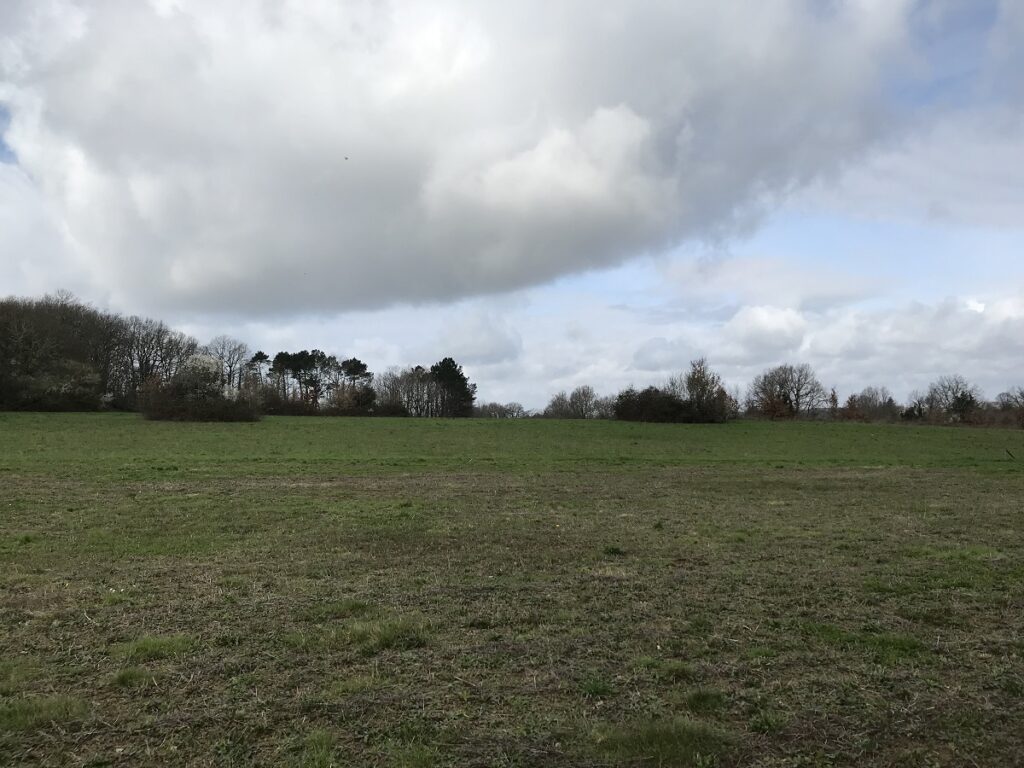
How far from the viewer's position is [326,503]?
15.7m

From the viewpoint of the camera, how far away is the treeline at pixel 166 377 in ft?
178

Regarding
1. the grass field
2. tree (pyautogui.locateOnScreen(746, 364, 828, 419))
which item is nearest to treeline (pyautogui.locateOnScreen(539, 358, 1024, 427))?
tree (pyautogui.locateOnScreen(746, 364, 828, 419))

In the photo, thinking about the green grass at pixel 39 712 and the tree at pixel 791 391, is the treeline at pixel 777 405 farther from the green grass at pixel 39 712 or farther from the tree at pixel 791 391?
the green grass at pixel 39 712

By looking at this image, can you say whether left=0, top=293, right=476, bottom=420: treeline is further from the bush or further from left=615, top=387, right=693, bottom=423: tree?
left=615, top=387, right=693, bottom=423: tree

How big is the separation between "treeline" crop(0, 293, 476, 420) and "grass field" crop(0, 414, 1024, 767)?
3991 centimetres

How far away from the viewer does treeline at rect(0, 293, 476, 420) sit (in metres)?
54.1

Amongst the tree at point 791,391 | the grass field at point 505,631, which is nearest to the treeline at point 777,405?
the tree at point 791,391

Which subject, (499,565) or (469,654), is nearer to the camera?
(469,654)

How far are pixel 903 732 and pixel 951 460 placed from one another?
34.2 meters

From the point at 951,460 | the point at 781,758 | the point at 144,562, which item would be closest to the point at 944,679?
the point at 781,758

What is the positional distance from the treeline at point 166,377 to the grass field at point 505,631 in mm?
39910

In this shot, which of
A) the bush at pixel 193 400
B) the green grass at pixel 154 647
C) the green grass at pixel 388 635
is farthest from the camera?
the bush at pixel 193 400

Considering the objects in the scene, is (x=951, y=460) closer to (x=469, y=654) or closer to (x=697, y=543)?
(x=697, y=543)

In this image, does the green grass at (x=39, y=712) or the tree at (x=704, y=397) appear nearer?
the green grass at (x=39, y=712)
